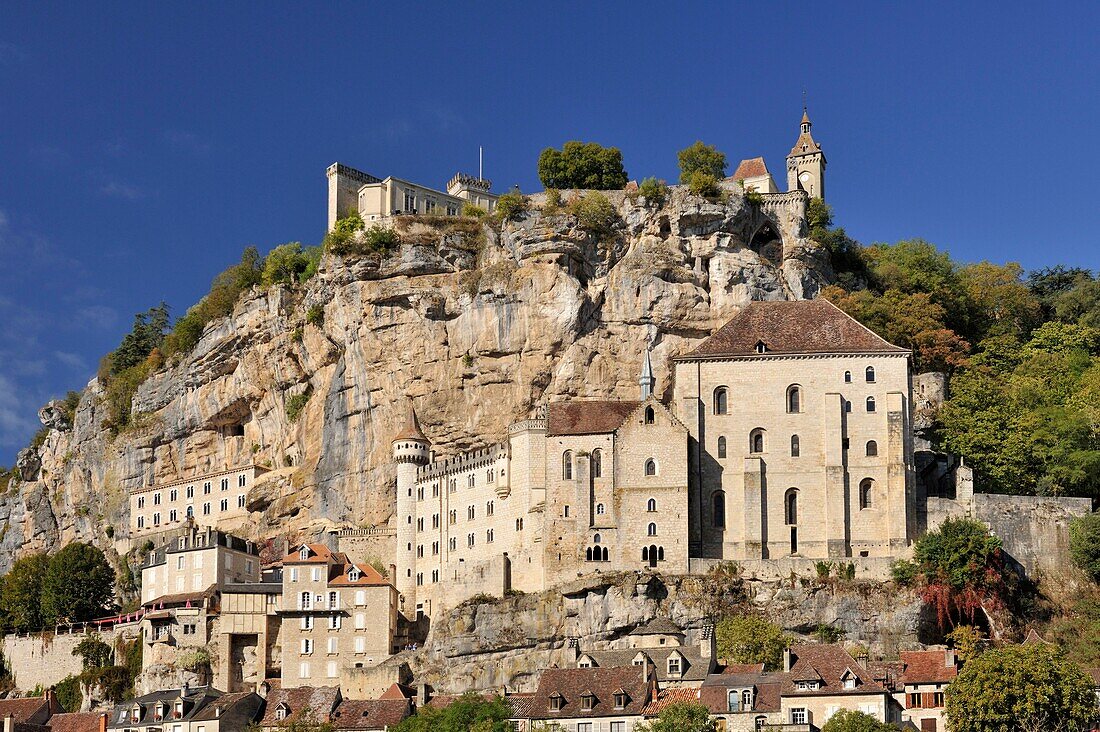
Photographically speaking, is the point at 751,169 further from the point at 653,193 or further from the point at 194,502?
the point at 194,502

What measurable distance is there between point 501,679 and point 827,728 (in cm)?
2111

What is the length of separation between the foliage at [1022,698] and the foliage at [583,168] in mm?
48705

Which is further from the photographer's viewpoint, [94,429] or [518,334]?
[94,429]

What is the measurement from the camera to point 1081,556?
83.4 meters

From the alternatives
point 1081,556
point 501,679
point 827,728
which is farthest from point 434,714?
point 1081,556

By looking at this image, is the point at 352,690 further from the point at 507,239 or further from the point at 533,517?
the point at 507,239

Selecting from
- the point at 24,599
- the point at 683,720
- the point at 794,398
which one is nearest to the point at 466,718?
→ the point at 683,720

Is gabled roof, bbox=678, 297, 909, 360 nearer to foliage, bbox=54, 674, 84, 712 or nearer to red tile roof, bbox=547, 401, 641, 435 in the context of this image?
red tile roof, bbox=547, 401, 641, 435

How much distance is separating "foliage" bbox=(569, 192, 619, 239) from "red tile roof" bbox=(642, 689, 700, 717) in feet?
113

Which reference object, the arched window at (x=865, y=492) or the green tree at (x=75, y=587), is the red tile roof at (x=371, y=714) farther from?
the green tree at (x=75, y=587)

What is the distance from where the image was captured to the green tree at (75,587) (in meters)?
104

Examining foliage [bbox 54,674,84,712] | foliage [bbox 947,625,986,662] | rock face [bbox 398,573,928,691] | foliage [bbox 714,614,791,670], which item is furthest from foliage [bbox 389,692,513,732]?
foliage [bbox 54,674,84,712]

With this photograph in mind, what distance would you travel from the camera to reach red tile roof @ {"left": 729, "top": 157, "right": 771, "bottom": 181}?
371ft

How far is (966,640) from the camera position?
254 ft
